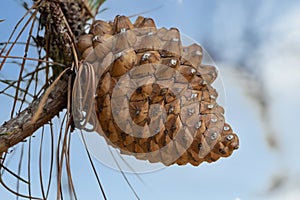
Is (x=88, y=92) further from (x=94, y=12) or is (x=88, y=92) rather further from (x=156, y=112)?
(x=94, y=12)

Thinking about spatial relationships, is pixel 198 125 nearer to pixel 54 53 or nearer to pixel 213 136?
pixel 213 136

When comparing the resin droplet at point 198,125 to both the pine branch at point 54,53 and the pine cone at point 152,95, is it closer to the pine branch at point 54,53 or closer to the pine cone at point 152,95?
the pine cone at point 152,95

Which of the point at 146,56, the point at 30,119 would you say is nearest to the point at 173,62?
the point at 146,56

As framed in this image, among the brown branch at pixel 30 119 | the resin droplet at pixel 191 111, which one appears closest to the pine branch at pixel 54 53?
the brown branch at pixel 30 119

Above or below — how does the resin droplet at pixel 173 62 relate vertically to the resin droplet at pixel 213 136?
above

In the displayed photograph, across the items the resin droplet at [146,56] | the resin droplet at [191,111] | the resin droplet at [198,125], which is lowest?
the resin droplet at [198,125]

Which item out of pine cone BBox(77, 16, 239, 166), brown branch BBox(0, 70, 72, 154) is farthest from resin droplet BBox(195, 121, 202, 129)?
brown branch BBox(0, 70, 72, 154)
